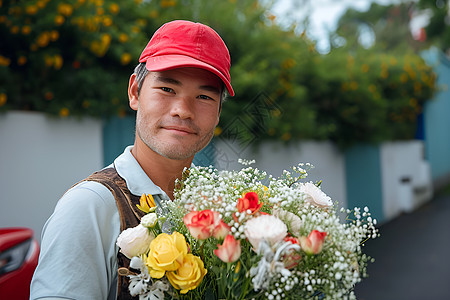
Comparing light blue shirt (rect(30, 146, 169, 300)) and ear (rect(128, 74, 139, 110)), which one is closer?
light blue shirt (rect(30, 146, 169, 300))

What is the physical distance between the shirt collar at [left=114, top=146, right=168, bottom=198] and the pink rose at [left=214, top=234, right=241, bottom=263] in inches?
19.5

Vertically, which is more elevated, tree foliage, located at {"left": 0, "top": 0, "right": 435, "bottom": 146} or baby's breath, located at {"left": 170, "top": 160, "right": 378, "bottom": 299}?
tree foliage, located at {"left": 0, "top": 0, "right": 435, "bottom": 146}

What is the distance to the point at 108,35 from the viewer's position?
3.98 meters

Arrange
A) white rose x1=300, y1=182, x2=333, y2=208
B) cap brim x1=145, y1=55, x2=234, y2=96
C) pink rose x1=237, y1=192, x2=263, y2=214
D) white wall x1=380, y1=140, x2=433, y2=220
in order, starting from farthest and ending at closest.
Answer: white wall x1=380, y1=140, x2=433, y2=220, cap brim x1=145, y1=55, x2=234, y2=96, white rose x1=300, y1=182, x2=333, y2=208, pink rose x1=237, y1=192, x2=263, y2=214

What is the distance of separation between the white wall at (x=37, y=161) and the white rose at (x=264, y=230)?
2999 mm

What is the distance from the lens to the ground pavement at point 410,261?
17.7 feet

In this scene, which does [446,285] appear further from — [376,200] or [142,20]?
[142,20]

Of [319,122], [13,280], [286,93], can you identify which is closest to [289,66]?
[286,93]

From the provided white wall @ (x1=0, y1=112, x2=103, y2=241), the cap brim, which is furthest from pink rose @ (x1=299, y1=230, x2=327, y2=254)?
white wall @ (x1=0, y1=112, x2=103, y2=241)

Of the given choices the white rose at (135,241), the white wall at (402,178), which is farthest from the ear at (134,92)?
the white wall at (402,178)

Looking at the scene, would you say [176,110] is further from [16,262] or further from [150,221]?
[16,262]

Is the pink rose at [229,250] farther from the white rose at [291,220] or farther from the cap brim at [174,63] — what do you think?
the cap brim at [174,63]

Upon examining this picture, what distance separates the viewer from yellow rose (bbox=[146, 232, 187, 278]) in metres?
1.08

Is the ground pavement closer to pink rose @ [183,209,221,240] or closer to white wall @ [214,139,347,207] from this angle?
white wall @ [214,139,347,207]
